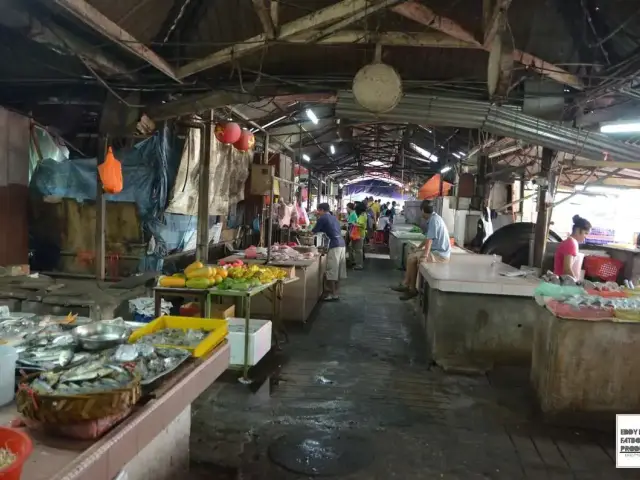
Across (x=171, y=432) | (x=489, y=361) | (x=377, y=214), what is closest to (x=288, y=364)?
(x=489, y=361)

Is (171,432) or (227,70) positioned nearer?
(171,432)

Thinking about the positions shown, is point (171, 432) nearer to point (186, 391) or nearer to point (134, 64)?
point (186, 391)

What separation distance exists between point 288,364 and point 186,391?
4075 millimetres

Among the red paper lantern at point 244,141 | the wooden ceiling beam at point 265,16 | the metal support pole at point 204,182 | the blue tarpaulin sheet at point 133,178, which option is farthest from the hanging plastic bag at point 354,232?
the wooden ceiling beam at point 265,16

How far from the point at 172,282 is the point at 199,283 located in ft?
1.19

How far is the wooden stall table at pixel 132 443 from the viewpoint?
1.79 m

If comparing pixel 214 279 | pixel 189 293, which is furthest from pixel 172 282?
pixel 214 279

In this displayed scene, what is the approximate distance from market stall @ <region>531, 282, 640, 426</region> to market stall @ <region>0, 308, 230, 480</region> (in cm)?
Answer: 342

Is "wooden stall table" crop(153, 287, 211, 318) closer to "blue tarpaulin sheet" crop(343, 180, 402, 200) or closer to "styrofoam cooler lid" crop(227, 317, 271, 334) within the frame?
"styrofoam cooler lid" crop(227, 317, 271, 334)

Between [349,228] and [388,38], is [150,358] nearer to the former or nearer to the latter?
[388,38]

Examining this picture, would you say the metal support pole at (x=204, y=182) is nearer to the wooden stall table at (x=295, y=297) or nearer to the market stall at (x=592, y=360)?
the wooden stall table at (x=295, y=297)

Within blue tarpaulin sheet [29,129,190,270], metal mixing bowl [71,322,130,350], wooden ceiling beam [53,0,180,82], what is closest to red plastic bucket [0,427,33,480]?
metal mixing bowl [71,322,130,350]

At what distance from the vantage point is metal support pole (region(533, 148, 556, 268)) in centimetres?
789

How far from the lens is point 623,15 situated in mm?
6090
